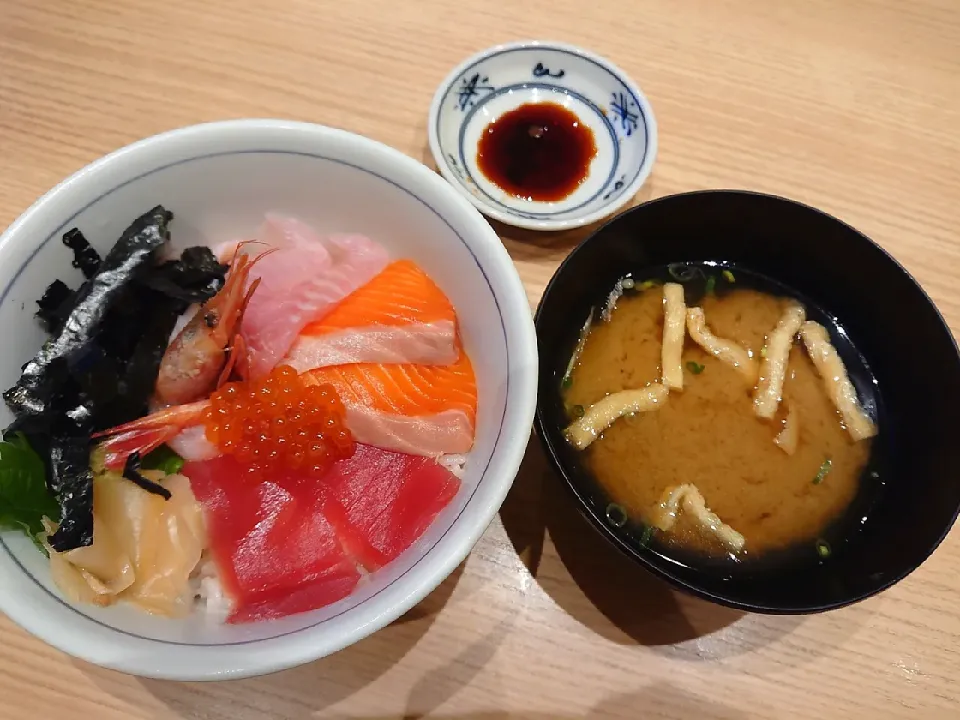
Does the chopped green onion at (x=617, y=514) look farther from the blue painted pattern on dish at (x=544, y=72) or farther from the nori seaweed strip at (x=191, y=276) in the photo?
the blue painted pattern on dish at (x=544, y=72)

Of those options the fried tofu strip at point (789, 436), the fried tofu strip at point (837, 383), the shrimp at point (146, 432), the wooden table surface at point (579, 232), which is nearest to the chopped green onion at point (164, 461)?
the shrimp at point (146, 432)

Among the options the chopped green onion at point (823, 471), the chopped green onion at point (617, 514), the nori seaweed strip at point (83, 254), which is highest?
the nori seaweed strip at point (83, 254)

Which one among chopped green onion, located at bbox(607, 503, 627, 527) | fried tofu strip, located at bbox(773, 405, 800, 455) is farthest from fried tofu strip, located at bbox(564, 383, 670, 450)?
fried tofu strip, located at bbox(773, 405, 800, 455)

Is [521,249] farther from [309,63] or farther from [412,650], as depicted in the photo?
[412,650]

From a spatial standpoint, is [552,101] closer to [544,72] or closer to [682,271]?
[544,72]

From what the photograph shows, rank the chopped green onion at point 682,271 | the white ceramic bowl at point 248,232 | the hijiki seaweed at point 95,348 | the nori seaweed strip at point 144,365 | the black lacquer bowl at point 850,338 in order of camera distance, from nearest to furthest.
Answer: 1. the white ceramic bowl at point 248,232
2. the hijiki seaweed at point 95,348
3. the nori seaweed strip at point 144,365
4. the black lacquer bowl at point 850,338
5. the chopped green onion at point 682,271

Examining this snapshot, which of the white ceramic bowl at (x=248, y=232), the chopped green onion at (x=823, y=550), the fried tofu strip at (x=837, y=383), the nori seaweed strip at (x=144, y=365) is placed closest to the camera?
the white ceramic bowl at (x=248, y=232)

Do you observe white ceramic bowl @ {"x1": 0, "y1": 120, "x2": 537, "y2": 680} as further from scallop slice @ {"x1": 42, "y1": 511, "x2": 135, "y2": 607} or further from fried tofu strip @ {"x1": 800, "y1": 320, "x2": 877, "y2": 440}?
fried tofu strip @ {"x1": 800, "y1": 320, "x2": 877, "y2": 440}
